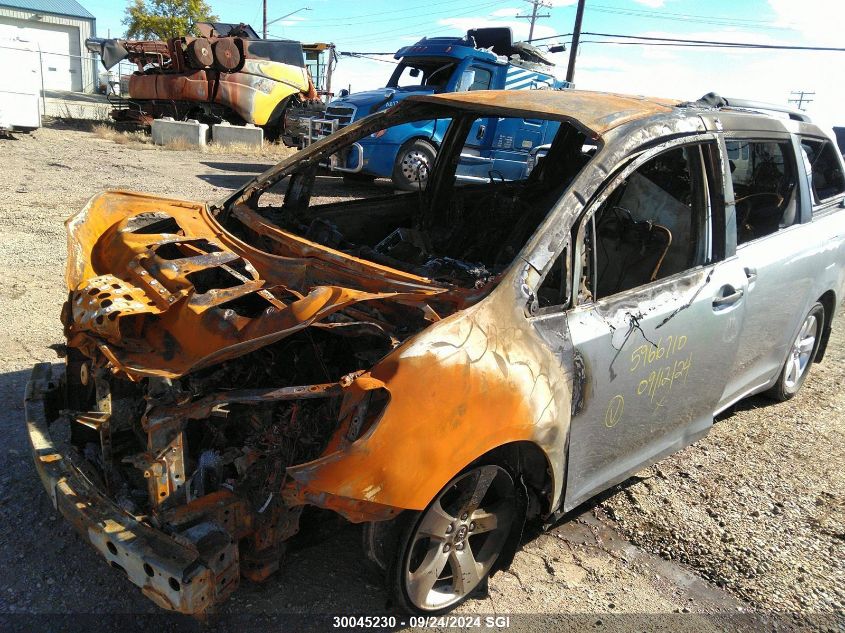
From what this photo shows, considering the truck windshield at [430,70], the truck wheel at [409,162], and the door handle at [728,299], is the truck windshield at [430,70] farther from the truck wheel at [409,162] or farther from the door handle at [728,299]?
the door handle at [728,299]

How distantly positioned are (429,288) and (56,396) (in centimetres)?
174

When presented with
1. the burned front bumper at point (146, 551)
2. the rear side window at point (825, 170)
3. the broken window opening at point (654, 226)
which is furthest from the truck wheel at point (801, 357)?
the burned front bumper at point (146, 551)

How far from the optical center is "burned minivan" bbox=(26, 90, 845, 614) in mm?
2062

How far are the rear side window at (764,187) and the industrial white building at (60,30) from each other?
43.1m

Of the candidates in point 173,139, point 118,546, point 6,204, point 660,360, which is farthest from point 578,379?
point 173,139

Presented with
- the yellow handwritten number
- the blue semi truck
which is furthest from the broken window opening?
the blue semi truck

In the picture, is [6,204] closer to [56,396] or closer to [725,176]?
[56,396]

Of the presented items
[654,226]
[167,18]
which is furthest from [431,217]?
[167,18]

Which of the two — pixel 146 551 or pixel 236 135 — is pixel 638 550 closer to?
pixel 146 551

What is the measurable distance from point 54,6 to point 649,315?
51588mm

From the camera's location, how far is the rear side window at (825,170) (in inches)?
177

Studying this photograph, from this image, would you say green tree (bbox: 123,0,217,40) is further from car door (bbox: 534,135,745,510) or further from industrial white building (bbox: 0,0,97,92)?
car door (bbox: 534,135,745,510)

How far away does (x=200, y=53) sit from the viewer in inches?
683

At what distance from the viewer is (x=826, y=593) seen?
2.81 meters
